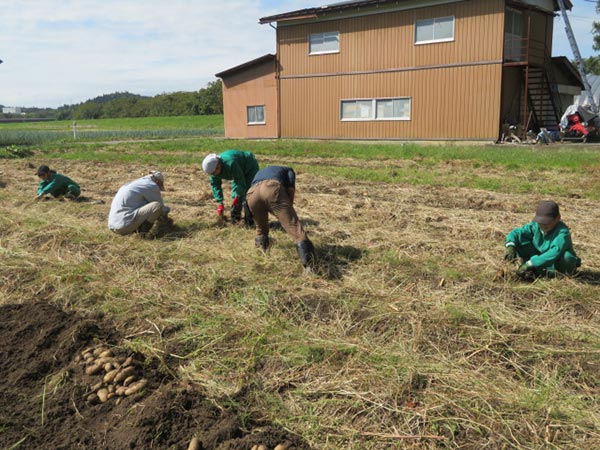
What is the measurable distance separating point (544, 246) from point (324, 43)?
2028 centimetres

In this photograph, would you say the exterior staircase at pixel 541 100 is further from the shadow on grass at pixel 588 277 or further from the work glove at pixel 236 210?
the shadow on grass at pixel 588 277

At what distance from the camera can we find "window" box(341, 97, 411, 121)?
2195cm

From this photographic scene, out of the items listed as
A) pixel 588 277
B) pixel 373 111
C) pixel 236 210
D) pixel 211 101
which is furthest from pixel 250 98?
pixel 211 101

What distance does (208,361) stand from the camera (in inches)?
144

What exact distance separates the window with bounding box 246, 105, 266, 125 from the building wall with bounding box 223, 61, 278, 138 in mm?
179

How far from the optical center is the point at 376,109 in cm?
2264

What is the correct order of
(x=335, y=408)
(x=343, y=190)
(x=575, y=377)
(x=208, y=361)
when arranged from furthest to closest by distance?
(x=343, y=190)
(x=208, y=361)
(x=575, y=377)
(x=335, y=408)

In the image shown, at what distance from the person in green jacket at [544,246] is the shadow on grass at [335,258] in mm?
1527

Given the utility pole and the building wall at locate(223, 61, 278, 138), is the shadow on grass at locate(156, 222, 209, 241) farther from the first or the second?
the utility pole

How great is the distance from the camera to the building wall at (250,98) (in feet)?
84.8

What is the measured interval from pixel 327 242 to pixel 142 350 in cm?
298

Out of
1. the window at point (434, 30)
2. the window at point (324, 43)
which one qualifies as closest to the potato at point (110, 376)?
the window at point (434, 30)

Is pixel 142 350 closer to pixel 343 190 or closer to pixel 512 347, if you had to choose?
pixel 512 347

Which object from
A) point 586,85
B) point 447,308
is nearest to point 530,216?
point 447,308
